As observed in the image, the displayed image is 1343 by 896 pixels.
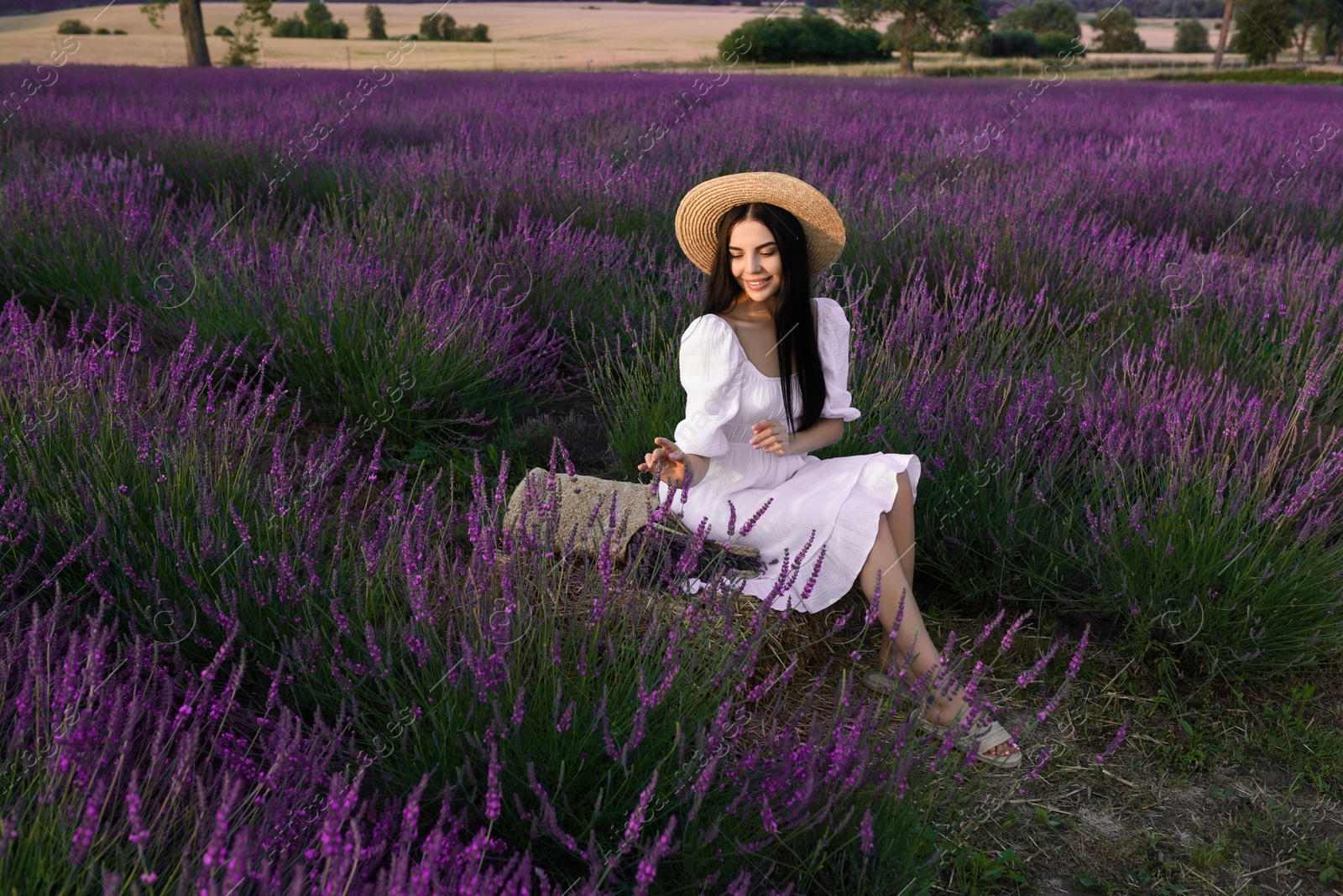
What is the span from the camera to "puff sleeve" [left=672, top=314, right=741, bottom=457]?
6.33 feet

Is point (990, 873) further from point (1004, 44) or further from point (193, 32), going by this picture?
point (1004, 44)

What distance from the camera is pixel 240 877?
30.4 inches

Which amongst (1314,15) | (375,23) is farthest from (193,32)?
(1314,15)

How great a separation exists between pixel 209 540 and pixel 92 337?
2.41 m

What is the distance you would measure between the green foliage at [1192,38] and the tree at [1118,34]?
1016cm

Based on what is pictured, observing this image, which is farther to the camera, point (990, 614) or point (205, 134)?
point (205, 134)

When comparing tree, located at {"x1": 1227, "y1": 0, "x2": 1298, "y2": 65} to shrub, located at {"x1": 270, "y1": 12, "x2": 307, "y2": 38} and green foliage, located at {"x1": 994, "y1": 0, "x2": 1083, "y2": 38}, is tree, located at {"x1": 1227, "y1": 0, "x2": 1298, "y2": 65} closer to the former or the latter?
green foliage, located at {"x1": 994, "y1": 0, "x2": 1083, "y2": 38}

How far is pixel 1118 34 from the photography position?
53719 millimetres

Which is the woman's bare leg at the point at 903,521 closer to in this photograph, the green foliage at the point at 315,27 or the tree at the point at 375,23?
the green foliage at the point at 315,27

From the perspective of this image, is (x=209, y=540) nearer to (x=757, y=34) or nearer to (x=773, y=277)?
(x=773, y=277)

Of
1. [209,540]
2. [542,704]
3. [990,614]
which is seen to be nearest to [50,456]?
[209,540]

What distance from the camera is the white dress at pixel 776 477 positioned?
188cm

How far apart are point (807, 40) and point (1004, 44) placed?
47.3ft

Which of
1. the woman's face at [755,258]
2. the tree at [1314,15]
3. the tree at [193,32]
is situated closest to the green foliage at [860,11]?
the tree at [1314,15]
